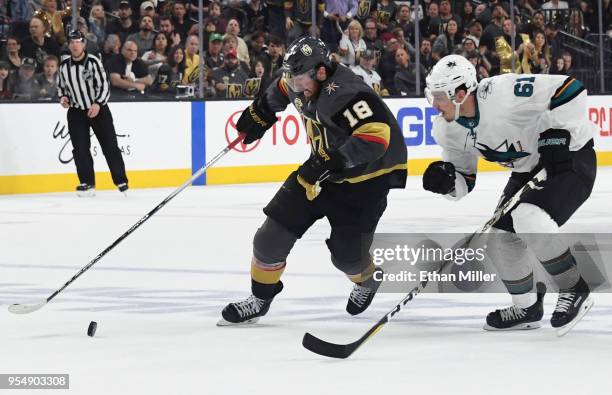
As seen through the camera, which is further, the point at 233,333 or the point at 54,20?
the point at 54,20

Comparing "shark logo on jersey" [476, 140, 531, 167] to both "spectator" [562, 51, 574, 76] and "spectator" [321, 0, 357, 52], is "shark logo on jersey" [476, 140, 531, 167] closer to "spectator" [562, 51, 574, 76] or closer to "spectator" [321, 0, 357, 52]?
"spectator" [321, 0, 357, 52]

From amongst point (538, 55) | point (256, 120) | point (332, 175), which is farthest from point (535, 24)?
point (332, 175)

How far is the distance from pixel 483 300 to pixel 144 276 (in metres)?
1.83

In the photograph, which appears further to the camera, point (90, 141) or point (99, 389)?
point (90, 141)

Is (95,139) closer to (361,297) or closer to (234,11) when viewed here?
(234,11)

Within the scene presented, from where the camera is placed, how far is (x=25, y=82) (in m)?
11.8

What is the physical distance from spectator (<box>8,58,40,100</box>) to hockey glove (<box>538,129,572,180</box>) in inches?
305

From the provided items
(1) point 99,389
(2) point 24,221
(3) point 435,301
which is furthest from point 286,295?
(2) point 24,221

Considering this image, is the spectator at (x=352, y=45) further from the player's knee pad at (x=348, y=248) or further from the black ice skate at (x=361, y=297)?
the player's knee pad at (x=348, y=248)

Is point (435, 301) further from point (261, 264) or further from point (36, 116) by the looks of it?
point (36, 116)

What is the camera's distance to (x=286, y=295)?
5.92 metres

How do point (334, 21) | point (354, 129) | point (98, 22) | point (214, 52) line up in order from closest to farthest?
point (354, 129) < point (98, 22) < point (214, 52) < point (334, 21)

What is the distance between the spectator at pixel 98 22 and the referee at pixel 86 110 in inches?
23.3

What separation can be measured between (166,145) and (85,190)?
4.46 ft
